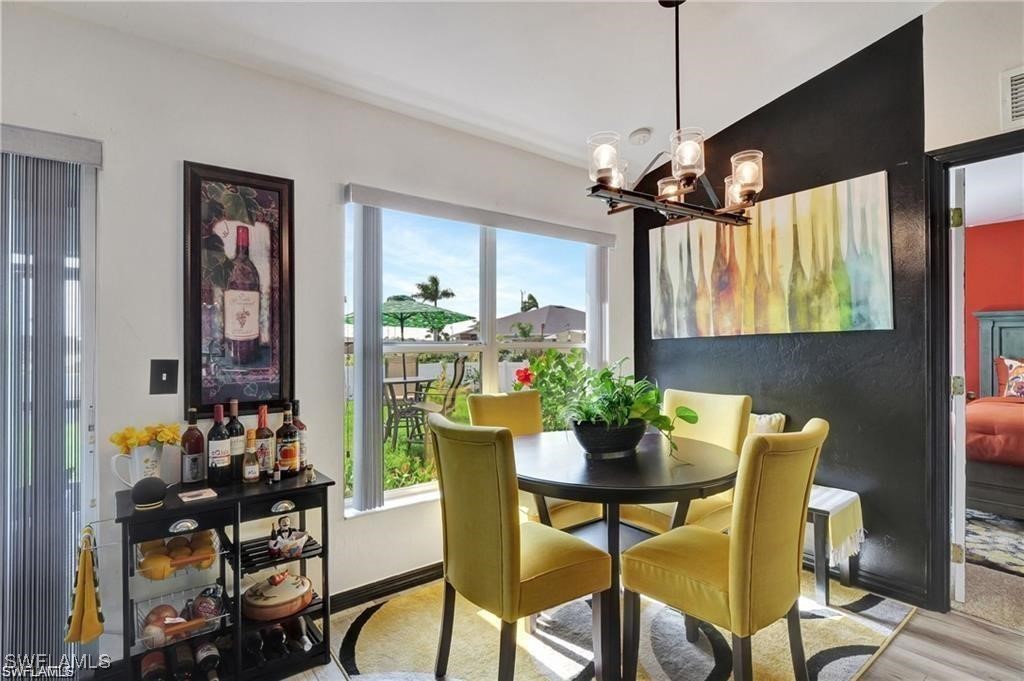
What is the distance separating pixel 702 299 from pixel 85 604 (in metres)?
3.46

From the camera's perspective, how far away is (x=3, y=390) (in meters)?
1.77

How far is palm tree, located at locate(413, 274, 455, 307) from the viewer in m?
2.92

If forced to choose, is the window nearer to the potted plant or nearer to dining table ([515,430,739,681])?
dining table ([515,430,739,681])

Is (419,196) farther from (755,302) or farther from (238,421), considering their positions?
(755,302)

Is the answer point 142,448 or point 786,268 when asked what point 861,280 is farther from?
point 142,448

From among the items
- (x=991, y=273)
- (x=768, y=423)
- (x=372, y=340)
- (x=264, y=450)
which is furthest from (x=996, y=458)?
(x=264, y=450)

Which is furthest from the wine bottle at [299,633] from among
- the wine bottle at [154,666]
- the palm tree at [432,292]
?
the palm tree at [432,292]

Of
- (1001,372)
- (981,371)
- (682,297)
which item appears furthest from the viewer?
(981,371)

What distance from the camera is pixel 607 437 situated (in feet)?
6.74

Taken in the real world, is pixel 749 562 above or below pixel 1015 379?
below

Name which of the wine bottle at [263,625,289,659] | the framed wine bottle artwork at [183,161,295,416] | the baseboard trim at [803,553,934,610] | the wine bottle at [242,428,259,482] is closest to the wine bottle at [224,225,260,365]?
the framed wine bottle artwork at [183,161,295,416]

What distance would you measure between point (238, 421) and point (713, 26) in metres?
2.76

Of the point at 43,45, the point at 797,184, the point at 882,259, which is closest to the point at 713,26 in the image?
the point at 797,184

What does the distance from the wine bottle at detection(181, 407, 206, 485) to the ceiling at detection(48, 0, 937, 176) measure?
1.56 metres
